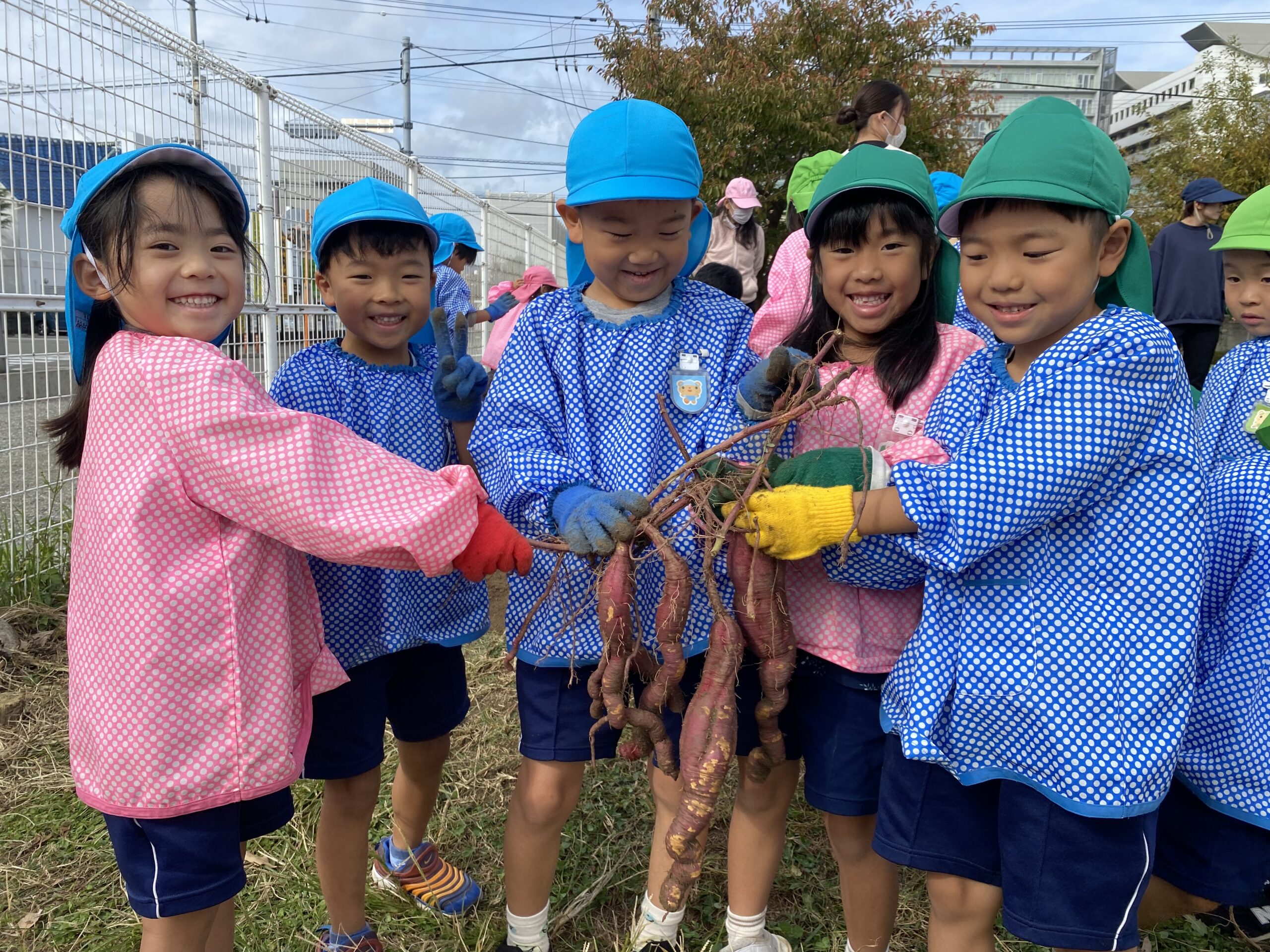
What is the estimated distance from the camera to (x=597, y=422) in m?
2.09

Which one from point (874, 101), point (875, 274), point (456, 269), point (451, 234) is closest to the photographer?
point (875, 274)

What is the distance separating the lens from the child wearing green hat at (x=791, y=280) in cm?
247

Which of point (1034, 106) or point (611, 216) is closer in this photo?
point (1034, 106)

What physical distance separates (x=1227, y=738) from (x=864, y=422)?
1.05 metres

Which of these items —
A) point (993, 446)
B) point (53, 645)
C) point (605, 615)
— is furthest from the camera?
point (53, 645)

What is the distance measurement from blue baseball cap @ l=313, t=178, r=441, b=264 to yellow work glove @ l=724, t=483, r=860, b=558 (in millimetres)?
1239

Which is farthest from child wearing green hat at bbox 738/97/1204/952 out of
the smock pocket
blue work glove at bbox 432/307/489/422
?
blue work glove at bbox 432/307/489/422

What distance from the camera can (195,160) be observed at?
1801mm

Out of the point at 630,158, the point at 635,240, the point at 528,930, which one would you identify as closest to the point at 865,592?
the point at 635,240

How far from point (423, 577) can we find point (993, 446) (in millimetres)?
1415

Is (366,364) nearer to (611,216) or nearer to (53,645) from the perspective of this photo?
(611,216)

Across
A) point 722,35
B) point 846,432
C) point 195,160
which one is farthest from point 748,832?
point 722,35

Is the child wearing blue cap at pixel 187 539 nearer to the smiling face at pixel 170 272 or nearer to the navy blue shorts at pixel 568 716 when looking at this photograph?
the smiling face at pixel 170 272

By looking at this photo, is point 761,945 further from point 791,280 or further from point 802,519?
point 791,280
